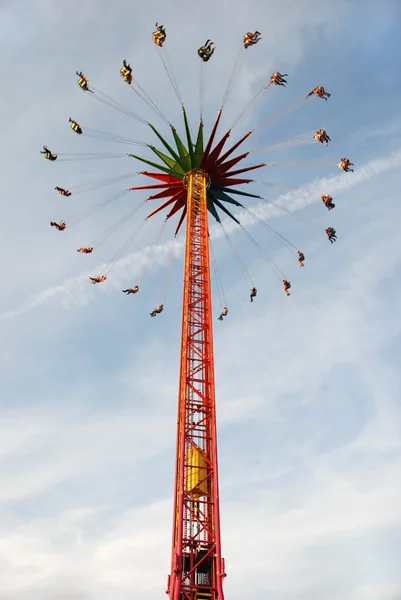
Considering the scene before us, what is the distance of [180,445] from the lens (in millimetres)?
34562

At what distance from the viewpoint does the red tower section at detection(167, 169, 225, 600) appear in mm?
31062

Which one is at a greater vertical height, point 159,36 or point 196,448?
point 159,36

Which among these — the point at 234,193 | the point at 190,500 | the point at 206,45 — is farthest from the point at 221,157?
the point at 190,500

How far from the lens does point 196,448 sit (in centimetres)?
3497

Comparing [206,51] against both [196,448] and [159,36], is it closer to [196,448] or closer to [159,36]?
[159,36]

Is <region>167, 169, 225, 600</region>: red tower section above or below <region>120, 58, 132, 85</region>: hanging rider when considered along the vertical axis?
below

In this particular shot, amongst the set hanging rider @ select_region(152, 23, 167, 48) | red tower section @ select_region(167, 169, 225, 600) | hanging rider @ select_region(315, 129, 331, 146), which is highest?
hanging rider @ select_region(152, 23, 167, 48)

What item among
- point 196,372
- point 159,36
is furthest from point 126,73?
point 196,372

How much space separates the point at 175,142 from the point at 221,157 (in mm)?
3494

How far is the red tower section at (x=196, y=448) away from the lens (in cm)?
3106

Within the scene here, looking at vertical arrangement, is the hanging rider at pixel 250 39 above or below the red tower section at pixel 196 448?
above

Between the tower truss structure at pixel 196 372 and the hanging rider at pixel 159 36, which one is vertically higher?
the hanging rider at pixel 159 36

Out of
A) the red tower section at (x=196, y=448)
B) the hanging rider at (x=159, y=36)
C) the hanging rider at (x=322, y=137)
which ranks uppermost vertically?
the hanging rider at (x=159, y=36)

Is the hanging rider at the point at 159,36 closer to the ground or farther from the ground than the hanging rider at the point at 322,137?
farther from the ground
